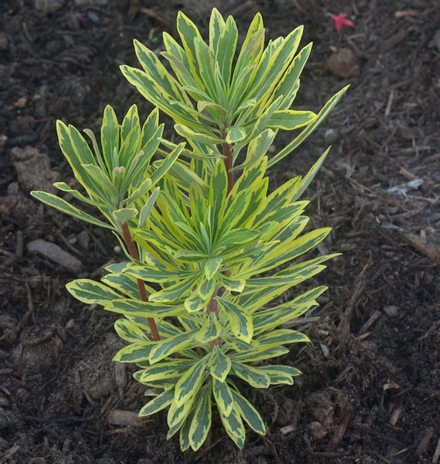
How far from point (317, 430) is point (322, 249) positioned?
3.64ft

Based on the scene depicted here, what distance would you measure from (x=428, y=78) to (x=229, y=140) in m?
3.01

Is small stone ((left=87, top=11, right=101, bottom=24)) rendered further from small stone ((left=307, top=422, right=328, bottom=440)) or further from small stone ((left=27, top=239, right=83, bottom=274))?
small stone ((left=307, top=422, right=328, bottom=440))

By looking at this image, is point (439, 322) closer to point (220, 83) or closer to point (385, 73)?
point (220, 83)

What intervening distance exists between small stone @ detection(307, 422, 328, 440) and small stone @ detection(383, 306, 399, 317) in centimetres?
76

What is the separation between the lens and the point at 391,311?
11.1 ft

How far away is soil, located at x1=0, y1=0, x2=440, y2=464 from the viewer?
295cm

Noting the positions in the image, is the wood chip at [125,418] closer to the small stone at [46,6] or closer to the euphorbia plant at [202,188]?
the euphorbia plant at [202,188]

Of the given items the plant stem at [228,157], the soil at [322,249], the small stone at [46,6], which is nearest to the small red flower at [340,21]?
the soil at [322,249]

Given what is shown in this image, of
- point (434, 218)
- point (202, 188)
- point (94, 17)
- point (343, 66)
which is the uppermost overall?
point (202, 188)

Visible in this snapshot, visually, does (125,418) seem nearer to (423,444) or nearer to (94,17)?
(423,444)

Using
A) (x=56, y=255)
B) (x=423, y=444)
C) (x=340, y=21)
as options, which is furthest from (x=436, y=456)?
(x=340, y=21)

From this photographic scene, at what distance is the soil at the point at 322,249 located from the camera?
9.67 ft

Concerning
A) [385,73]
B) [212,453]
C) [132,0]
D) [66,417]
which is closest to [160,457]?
[212,453]

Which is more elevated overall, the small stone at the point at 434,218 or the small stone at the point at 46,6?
the small stone at the point at 46,6
